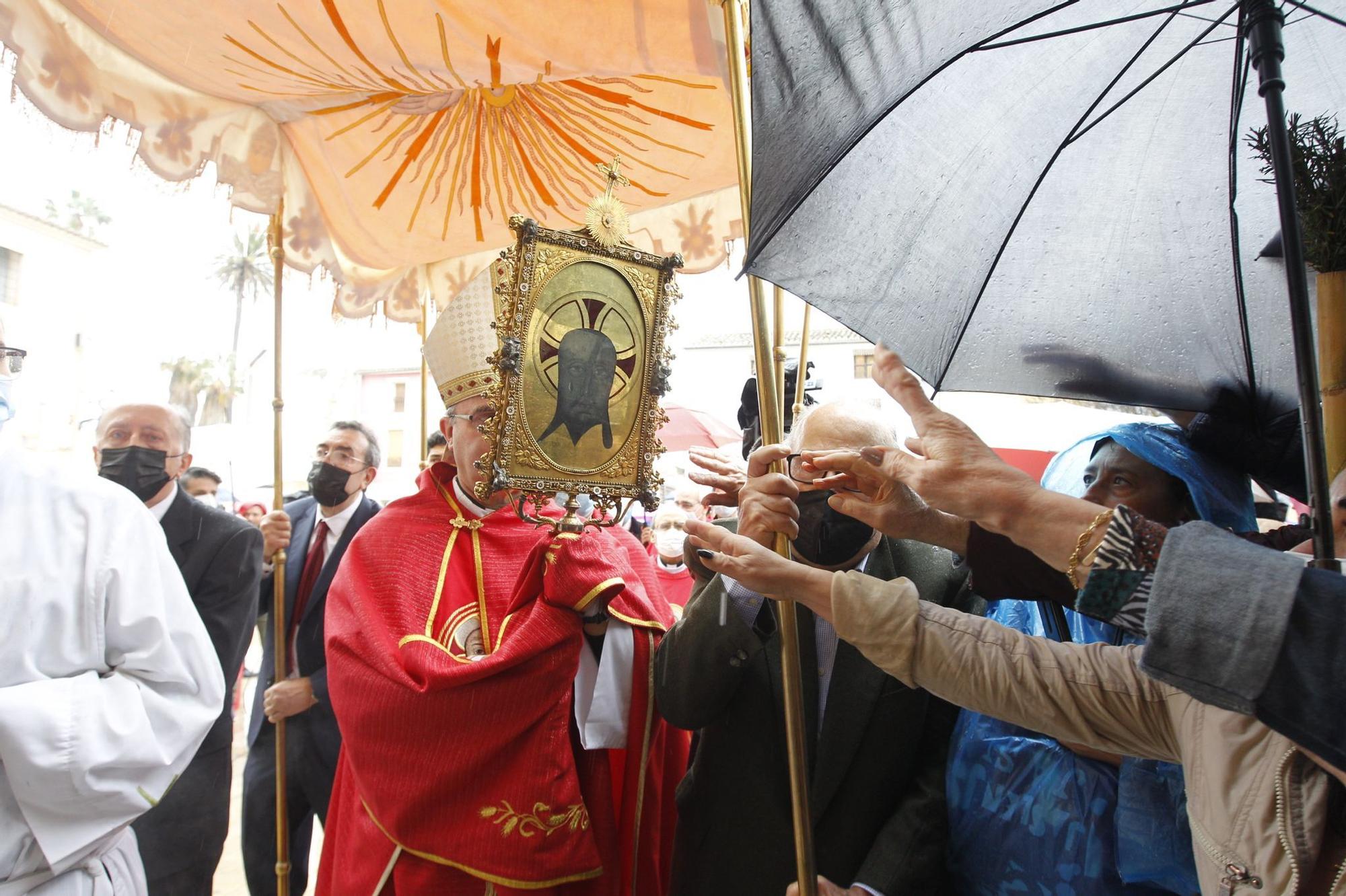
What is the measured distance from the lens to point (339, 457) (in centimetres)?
392

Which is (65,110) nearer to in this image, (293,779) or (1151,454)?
(293,779)

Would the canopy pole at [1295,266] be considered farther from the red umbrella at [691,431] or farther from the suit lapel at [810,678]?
the red umbrella at [691,431]

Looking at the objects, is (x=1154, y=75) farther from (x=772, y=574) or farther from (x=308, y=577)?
(x=308, y=577)

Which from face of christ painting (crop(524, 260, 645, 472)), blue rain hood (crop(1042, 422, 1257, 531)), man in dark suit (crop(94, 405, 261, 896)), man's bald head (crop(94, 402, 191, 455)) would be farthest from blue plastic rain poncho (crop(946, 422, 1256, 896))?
man's bald head (crop(94, 402, 191, 455))

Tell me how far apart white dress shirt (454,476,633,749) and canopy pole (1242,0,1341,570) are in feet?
5.49

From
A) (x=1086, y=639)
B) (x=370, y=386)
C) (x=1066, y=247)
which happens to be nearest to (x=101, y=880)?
(x=1086, y=639)

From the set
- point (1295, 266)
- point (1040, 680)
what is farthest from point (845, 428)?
point (1295, 266)

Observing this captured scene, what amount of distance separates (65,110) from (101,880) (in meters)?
2.28

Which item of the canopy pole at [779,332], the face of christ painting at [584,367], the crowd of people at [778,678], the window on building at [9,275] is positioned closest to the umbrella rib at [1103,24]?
the crowd of people at [778,678]

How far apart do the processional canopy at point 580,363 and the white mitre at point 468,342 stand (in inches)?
19.2

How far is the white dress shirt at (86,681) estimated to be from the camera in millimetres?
1672

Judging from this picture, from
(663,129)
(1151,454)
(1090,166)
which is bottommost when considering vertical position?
(1151,454)

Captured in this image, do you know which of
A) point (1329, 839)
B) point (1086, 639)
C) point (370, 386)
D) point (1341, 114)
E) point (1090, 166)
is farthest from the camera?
point (370, 386)

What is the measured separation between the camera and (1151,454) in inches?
69.4
